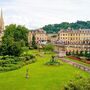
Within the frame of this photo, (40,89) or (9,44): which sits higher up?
(9,44)

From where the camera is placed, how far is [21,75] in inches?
1593

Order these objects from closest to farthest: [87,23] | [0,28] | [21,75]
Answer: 1. [21,75]
2. [0,28]
3. [87,23]

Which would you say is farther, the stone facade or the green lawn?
the stone facade

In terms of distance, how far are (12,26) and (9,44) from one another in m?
47.7

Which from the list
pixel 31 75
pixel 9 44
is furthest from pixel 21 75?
pixel 9 44

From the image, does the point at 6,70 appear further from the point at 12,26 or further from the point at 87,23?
the point at 87,23

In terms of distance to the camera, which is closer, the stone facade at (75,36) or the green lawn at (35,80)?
the green lawn at (35,80)

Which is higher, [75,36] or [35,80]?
[75,36]

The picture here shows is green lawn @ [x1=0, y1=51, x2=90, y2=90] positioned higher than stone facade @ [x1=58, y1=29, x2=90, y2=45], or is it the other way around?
stone facade @ [x1=58, y1=29, x2=90, y2=45]

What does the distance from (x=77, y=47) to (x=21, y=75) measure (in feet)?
162

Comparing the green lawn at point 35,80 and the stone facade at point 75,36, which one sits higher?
the stone facade at point 75,36

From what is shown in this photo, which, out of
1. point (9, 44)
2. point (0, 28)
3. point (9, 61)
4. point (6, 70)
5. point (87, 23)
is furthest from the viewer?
point (87, 23)

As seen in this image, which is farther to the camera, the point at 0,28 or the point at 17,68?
the point at 0,28

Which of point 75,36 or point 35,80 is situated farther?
point 75,36
